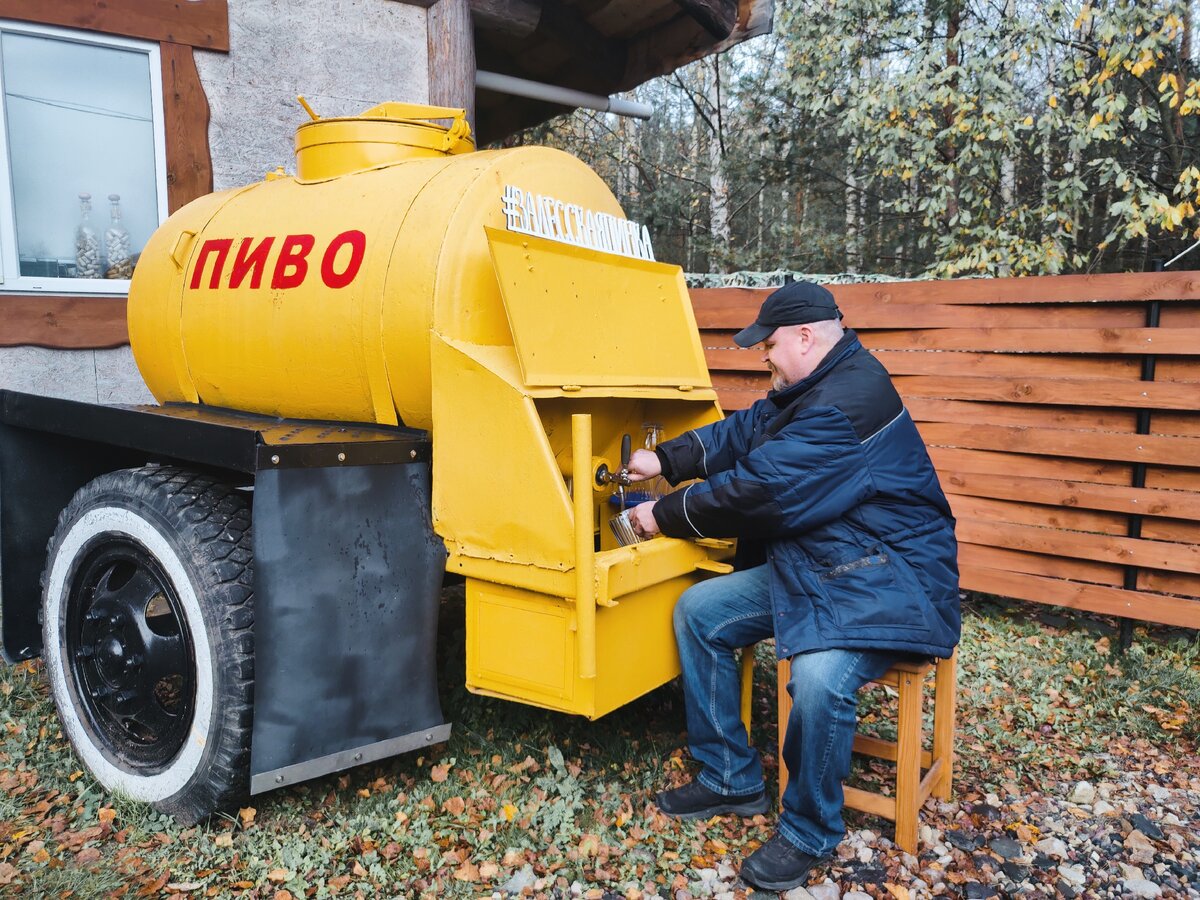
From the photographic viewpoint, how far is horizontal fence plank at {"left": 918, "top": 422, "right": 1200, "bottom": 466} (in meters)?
4.27

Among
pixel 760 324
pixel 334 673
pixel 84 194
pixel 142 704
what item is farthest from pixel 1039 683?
pixel 84 194

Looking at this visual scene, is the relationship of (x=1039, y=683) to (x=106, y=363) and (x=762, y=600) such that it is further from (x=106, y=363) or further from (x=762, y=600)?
(x=106, y=363)

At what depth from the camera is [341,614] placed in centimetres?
263

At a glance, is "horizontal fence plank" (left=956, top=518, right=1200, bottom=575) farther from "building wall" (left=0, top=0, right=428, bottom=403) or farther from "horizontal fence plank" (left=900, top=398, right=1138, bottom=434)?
"building wall" (left=0, top=0, right=428, bottom=403)

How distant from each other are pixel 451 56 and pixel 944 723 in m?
4.98

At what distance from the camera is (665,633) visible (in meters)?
2.92

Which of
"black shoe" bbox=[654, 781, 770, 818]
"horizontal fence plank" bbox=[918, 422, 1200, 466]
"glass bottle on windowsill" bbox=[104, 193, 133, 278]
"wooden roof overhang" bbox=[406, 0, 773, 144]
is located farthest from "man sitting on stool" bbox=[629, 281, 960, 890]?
"wooden roof overhang" bbox=[406, 0, 773, 144]

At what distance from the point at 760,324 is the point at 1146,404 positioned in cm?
261

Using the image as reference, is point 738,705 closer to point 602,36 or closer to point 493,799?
point 493,799

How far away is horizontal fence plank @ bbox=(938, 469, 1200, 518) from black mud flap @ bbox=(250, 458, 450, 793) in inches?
131

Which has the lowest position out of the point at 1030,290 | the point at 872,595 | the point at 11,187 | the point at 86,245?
the point at 872,595

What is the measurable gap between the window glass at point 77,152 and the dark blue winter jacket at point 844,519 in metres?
4.12

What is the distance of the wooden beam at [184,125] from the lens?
16.6 feet

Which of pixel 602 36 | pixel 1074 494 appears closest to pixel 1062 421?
pixel 1074 494
